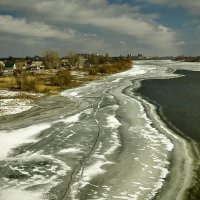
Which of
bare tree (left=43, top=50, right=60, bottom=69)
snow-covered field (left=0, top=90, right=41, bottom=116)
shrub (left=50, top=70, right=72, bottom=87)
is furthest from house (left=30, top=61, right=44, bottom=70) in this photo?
snow-covered field (left=0, top=90, right=41, bottom=116)

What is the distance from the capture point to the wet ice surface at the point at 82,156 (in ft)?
42.1

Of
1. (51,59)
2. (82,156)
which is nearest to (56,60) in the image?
(51,59)

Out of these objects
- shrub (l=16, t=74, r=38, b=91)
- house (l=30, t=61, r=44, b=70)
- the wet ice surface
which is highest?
shrub (l=16, t=74, r=38, b=91)

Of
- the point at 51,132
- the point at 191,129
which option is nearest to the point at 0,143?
the point at 51,132

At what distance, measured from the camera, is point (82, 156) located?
16562 millimetres

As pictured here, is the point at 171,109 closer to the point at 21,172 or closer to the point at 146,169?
the point at 146,169

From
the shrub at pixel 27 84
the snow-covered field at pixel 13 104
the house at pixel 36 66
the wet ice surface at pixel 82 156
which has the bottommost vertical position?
the house at pixel 36 66

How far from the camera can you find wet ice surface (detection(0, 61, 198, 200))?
12.8 m

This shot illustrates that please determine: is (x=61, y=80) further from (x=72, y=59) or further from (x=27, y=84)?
(x=72, y=59)

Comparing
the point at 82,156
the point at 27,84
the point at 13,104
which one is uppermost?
the point at 27,84

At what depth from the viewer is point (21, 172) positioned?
14555 mm

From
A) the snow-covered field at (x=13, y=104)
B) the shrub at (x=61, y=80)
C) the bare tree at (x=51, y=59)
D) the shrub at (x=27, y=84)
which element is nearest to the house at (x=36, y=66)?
the bare tree at (x=51, y=59)

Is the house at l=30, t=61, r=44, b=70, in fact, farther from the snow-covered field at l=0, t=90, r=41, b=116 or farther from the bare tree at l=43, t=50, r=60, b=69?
the snow-covered field at l=0, t=90, r=41, b=116

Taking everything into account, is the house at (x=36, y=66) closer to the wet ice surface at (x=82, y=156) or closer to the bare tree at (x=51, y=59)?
the bare tree at (x=51, y=59)
